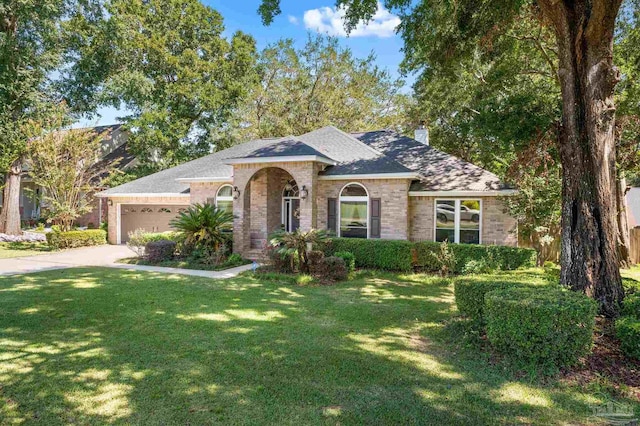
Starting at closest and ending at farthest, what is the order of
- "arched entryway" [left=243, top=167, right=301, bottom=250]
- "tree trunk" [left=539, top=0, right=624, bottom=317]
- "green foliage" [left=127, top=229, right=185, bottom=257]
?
"tree trunk" [left=539, top=0, right=624, bottom=317] → "green foliage" [left=127, top=229, right=185, bottom=257] → "arched entryway" [left=243, top=167, right=301, bottom=250]

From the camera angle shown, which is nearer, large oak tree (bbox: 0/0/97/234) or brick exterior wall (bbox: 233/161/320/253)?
brick exterior wall (bbox: 233/161/320/253)

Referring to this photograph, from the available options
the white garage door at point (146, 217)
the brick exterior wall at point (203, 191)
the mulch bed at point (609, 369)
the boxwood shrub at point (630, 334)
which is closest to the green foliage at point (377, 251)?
the brick exterior wall at point (203, 191)

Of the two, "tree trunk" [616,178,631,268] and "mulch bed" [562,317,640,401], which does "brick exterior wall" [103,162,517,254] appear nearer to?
"tree trunk" [616,178,631,268]

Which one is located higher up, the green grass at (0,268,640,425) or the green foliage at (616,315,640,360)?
the green foliage at (616,315,640,360)

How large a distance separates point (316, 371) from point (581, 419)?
302 cm

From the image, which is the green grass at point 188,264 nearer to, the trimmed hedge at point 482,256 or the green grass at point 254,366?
the green grass at point 254,366

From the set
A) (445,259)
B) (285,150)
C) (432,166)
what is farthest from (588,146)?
(285,150)

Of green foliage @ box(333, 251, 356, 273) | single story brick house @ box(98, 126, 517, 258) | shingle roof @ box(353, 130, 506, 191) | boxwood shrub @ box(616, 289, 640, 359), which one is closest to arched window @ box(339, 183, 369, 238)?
single story brick house @ box(98, 126, 517, 258)

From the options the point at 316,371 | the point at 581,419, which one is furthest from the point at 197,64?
the point at 581,419

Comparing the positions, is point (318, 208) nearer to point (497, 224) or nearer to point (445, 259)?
point (445, 259)

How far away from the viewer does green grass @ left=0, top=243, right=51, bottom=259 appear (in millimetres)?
16953

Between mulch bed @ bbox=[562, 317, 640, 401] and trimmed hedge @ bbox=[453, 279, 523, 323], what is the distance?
141cm

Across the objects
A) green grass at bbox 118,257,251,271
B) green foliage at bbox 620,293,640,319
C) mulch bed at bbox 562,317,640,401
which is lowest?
mulch bed at bbox 562,317,640,401

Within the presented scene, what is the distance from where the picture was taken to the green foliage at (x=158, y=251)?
47.2ft
